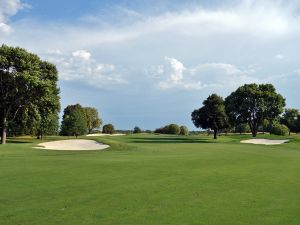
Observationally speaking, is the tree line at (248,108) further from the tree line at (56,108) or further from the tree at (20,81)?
the tree at (20,81)

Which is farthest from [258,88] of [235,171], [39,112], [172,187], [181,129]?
[172,187]

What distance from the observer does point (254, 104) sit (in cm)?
8788

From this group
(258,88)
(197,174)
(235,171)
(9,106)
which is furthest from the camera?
(258,88)

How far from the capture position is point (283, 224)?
9.38 meters

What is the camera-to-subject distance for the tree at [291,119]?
13312cm

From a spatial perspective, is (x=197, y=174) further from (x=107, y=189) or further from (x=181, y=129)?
(x=181, y=129)

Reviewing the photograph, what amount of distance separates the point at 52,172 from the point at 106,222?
32.2 ft

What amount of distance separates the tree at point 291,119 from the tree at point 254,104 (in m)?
48.0

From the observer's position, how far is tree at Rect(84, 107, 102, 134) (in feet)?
470

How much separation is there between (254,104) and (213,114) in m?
11.7

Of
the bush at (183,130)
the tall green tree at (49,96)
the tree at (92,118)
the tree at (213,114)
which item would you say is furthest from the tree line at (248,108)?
the tree at (92,118)

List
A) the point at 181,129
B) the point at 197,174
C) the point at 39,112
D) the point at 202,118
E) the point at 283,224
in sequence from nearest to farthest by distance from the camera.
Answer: the point at 283,224, the point at 197,174, the point at 39,112, the point at 202,118, the point at 181,129

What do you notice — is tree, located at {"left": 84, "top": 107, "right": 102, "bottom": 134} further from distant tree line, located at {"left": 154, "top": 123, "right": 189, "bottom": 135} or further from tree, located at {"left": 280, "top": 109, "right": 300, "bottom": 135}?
tree, located at {"left": 280, "top": 109, "right": 300, "bottom": 135}

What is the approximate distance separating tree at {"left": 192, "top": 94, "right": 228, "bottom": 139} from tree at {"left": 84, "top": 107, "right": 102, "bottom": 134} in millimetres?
67514
